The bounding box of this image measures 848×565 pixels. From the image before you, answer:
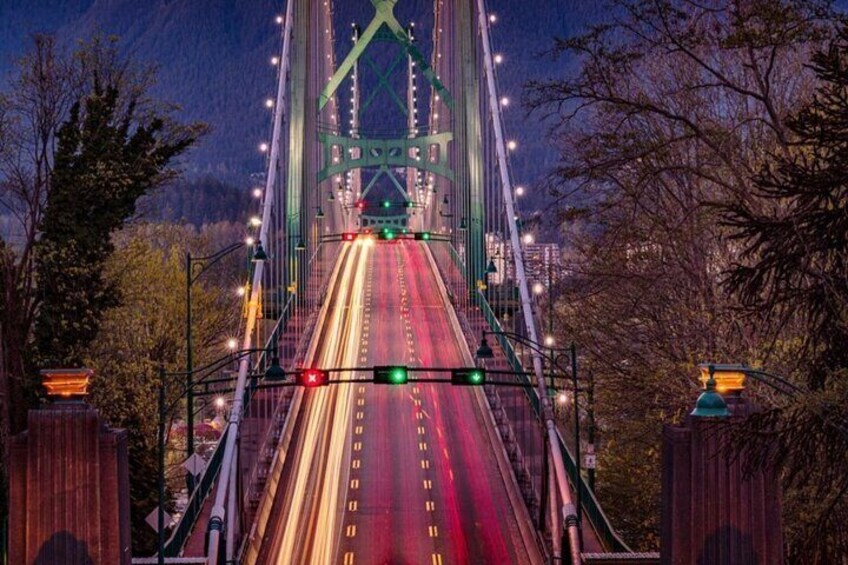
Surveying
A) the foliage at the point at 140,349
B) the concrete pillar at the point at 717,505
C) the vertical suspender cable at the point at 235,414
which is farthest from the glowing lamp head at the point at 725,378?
the foliage at the point at 140,349

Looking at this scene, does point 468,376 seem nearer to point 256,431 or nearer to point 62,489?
point 256,431

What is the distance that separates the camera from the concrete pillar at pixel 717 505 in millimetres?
19781

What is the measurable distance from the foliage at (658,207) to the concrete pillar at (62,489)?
338 inches

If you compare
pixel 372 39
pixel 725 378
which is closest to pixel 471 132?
pixel 372 39

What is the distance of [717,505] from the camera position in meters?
19.9

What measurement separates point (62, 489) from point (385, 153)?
8247 centimetres

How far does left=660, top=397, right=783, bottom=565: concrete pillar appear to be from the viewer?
64.9ft

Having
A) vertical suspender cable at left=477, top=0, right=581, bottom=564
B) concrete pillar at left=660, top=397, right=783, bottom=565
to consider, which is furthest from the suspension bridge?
concrete pillar at left=660, top=397, right=783, bottom=565

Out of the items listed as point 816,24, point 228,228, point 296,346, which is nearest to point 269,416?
point 296,346

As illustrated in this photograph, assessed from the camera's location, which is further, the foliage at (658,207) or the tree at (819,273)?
the foliage at (658,207)

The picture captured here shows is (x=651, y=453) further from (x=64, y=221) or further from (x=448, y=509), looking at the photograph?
(x=64, y=221)

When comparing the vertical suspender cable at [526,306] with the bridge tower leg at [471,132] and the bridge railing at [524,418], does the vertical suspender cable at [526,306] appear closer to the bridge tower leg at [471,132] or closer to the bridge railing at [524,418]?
the bridge railing at [524,418]

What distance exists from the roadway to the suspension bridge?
10 centimetres

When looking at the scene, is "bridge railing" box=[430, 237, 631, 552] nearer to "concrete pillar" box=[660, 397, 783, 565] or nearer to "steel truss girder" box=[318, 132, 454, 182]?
"steel truss girder" box=[318, 132, 454, 182]
